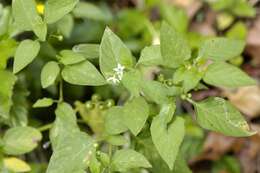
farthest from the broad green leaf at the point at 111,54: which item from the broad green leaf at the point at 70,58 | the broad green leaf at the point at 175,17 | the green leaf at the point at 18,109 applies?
the broad green leaf at the point at 175,17

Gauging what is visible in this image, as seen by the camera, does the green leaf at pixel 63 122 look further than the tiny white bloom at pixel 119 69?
Yes

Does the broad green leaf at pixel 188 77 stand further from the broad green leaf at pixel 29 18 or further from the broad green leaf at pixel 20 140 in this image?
the broad green leaf at pixel 20 140

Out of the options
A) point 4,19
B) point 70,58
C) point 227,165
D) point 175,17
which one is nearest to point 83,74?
point 70,58

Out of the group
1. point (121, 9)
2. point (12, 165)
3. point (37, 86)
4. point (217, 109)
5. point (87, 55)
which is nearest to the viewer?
point (217, 109)

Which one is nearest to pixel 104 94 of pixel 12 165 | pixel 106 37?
pixel 12 165

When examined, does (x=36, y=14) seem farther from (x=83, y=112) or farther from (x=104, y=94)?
(x=104, y=94)
